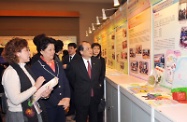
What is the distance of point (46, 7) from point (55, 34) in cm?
125

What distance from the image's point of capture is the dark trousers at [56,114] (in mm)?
2119

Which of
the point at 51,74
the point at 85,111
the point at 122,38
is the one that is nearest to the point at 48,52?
the point at 51,74

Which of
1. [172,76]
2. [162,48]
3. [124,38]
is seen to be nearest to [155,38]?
[162,48]

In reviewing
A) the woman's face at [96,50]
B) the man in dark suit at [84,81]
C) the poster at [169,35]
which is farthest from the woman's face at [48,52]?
the woman's face at [96,50]

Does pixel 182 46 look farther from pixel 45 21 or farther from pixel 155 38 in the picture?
pixel 45 21

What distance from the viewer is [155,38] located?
7.38ft

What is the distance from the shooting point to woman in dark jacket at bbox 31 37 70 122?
2.08 meters

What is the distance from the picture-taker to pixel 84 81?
2.52 metres

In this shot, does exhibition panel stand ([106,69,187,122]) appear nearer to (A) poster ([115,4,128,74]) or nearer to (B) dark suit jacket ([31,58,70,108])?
(B) dark suit jacket ([31,58,70,108])

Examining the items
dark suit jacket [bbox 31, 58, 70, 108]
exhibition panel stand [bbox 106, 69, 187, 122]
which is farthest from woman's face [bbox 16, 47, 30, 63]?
exhibition panel stand [bbox 106, 69, 187, 122]

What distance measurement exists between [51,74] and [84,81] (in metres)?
0.57

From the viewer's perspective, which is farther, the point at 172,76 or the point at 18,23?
the point at 18,23

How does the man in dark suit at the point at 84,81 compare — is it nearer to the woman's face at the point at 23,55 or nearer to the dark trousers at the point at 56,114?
the dark trousers at the point at 56,114

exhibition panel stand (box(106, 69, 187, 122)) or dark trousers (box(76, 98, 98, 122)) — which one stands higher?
exhibition panel stand (box(106, 69, 187, 122))
